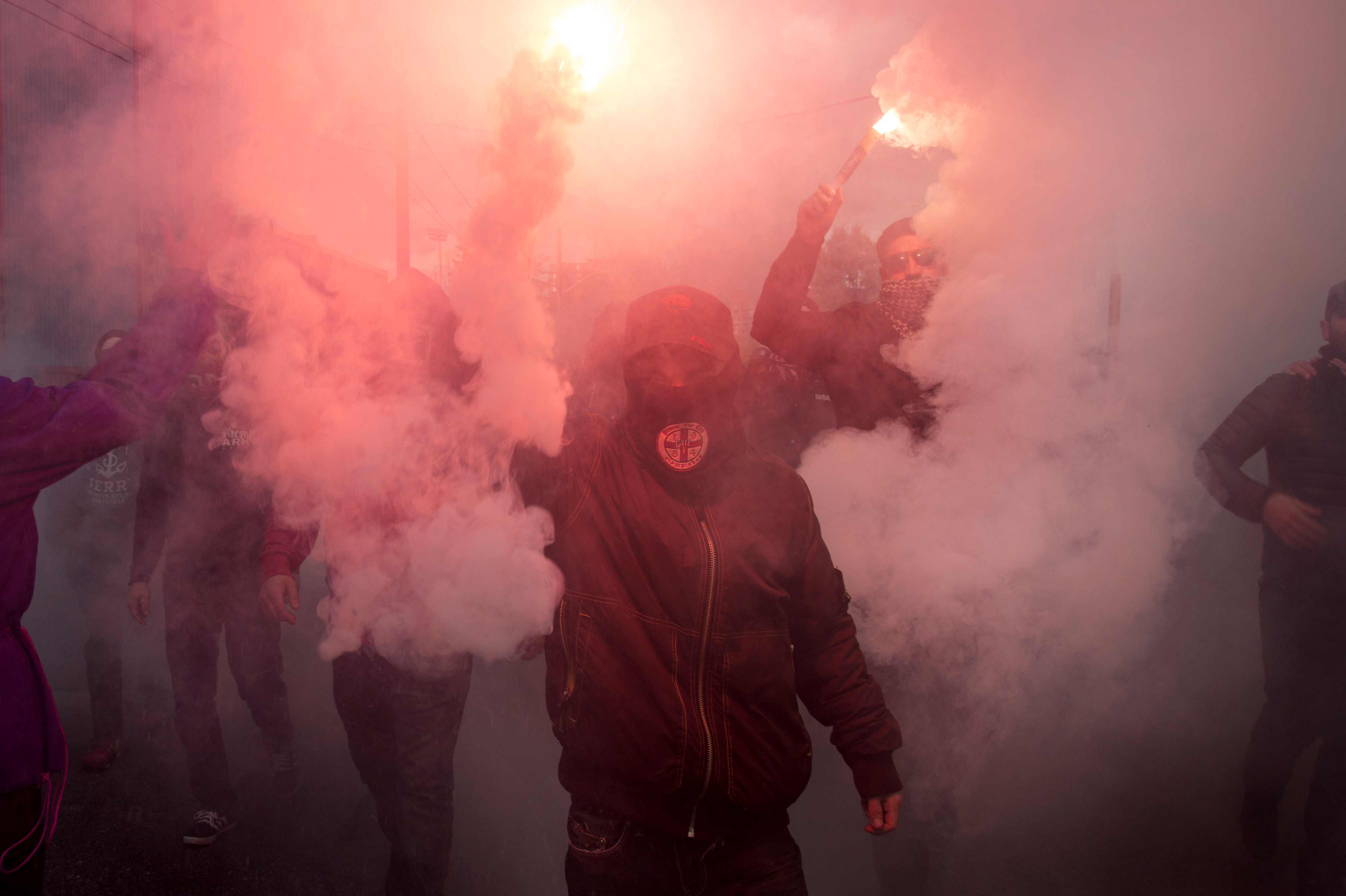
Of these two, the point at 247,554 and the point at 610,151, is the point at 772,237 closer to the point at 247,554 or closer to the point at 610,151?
the point at 610,151

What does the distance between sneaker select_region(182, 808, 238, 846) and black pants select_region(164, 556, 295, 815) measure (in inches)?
1.5

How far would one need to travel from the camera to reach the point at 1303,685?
2.69m

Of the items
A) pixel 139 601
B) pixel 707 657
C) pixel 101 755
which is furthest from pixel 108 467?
pixel 707 657

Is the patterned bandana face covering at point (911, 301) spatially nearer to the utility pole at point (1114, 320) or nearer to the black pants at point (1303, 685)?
the utility pole at point (1114, 320)

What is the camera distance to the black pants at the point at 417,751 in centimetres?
217

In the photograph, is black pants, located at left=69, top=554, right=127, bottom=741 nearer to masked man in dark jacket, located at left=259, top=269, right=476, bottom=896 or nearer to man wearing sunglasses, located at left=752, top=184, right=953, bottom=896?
masked man in dark jacket, located at left=259, top=269, right=476, bottom=896

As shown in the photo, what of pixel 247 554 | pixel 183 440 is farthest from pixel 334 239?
pixel 247 554

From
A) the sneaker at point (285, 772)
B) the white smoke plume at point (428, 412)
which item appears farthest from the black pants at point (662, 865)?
the sneaker at point (285, 772)

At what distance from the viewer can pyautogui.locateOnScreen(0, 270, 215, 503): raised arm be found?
1.37 m

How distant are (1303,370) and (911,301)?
1.71 meters

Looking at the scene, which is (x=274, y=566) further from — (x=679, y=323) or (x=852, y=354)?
(x=852, y=354)

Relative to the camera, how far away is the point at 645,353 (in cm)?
173

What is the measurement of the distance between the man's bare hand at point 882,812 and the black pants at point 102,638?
3.53m

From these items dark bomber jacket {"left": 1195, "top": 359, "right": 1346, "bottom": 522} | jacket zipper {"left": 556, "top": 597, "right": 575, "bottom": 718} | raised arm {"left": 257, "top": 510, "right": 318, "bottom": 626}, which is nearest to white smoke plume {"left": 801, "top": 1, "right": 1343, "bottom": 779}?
dark bomber jacket {"left": 1195, "top": 359, "right": 1346, "bottom": 522}
